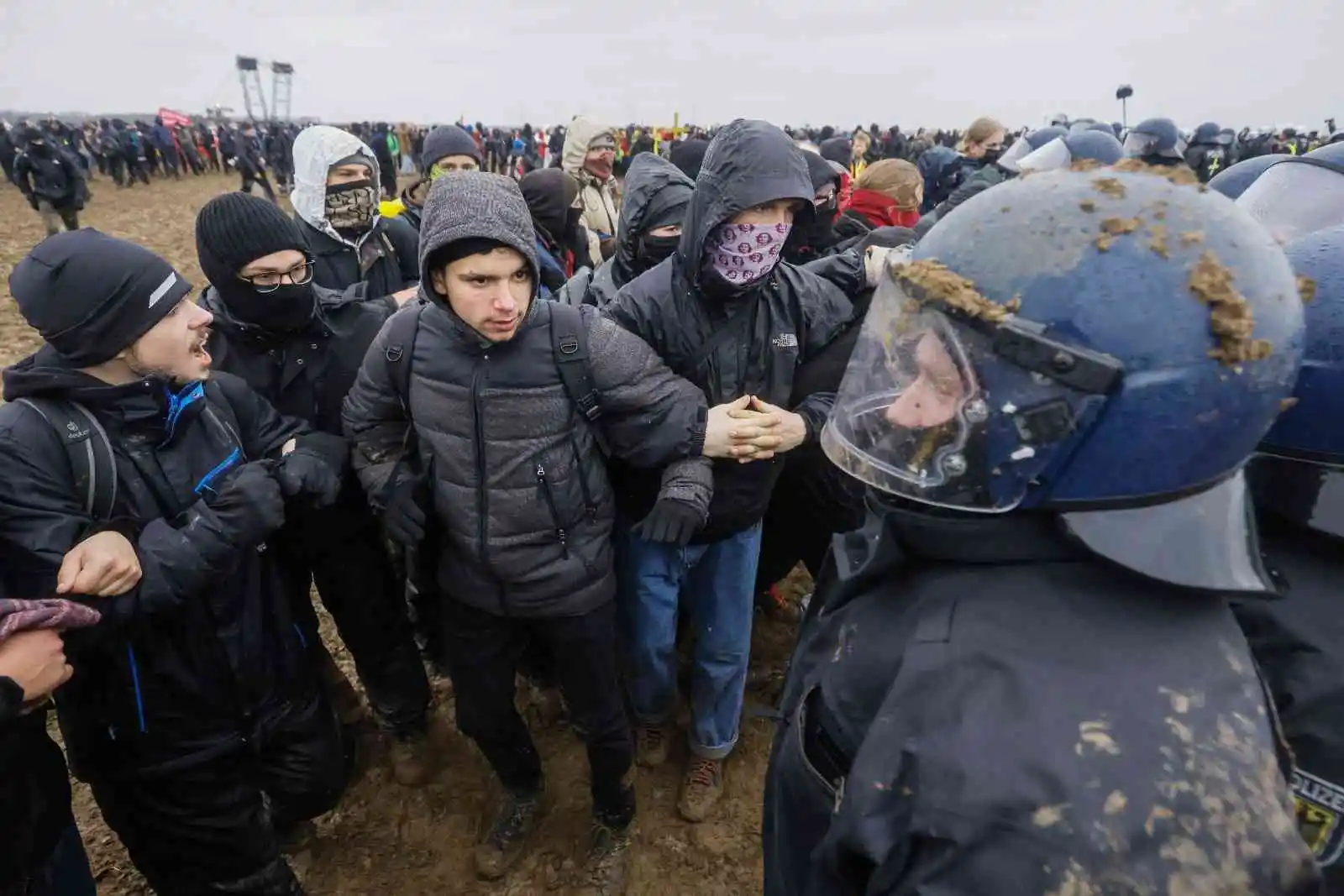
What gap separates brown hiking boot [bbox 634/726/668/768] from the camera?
3.30m

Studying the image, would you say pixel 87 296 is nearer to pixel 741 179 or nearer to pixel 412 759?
pixel 741 179

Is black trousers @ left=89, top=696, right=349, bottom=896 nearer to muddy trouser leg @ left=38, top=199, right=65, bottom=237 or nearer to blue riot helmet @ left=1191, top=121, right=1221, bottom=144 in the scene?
muddy trouser leg @ left=38, top=199, right=65, bottom=237

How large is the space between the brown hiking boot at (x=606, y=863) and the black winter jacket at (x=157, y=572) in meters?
1.37

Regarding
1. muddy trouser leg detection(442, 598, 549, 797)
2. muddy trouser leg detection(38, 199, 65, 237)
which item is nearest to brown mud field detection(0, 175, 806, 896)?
muddy trouser leg detection(442, 598, 549, 797)

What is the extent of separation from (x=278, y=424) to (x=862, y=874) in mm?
2315

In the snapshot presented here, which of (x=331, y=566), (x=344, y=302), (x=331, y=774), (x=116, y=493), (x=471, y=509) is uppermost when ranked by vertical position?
(x=344, y=302)

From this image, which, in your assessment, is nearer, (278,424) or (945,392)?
(945,392)

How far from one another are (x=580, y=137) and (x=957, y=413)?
5919 millimetres

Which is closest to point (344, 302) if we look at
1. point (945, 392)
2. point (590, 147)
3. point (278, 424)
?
point (278, 424)

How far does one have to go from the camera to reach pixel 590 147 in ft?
20.9

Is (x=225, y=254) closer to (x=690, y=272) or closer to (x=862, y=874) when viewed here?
(x=690, y=272)

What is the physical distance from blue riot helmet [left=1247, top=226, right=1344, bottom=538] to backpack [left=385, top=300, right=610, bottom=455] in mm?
1705

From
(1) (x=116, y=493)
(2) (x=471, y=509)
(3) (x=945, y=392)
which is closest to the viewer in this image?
(3) (x=945, y=392)

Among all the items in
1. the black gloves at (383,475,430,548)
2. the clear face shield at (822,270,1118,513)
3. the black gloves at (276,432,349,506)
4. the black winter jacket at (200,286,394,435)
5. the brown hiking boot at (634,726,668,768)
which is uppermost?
the clear face shield at (822,270,1118,513)
